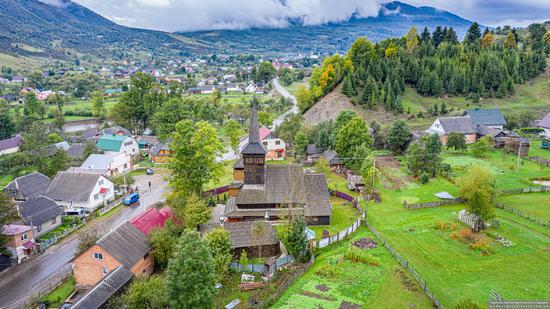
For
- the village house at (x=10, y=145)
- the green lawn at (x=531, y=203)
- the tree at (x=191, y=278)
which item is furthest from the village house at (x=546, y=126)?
the village house at (x=10, y=145)

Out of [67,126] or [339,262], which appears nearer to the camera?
[339,262]

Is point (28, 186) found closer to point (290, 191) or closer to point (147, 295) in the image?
point (147, 295)

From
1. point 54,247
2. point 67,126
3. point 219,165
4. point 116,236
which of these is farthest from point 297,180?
point 67,126

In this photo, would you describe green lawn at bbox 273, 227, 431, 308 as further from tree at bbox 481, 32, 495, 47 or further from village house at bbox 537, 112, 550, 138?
tree at bbox 481, 32, 495, 47

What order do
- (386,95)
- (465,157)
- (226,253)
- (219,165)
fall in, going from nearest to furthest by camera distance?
Answer: (226,253) → (219,165) → (465,157) → (386,95)

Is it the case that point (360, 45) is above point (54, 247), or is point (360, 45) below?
above

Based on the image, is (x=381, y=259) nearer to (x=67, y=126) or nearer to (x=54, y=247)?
(x=54, y=247)
